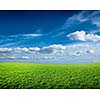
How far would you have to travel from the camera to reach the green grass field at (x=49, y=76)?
468 cm

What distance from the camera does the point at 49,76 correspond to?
4703 millimetres

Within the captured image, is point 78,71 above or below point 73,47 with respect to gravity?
below

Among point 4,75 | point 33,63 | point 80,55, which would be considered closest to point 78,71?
point 80,55

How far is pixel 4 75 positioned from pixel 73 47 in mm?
889

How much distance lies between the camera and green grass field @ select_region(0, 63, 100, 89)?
4681 millimetres

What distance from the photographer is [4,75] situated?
4.71m

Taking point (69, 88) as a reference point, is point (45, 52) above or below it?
above
